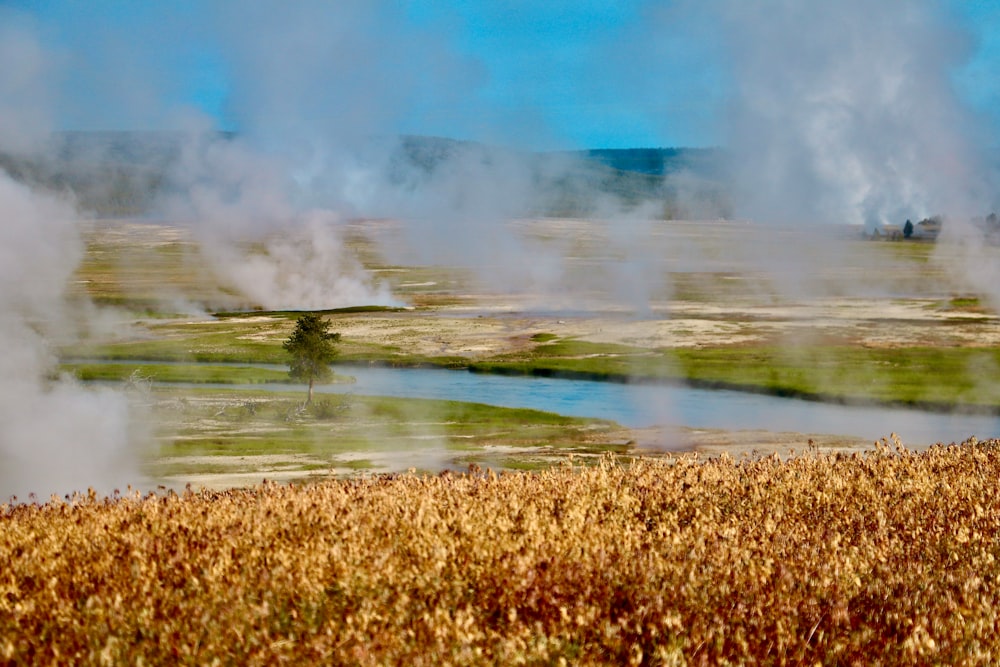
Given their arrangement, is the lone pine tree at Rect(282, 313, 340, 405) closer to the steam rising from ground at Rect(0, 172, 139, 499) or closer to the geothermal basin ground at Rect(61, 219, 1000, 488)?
the geothermal basin ground at Rect(61, 219, 1000, 488)

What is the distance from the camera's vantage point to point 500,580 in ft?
22.3

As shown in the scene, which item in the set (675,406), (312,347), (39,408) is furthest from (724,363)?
(39,408)

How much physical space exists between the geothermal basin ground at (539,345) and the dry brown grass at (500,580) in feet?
56.9

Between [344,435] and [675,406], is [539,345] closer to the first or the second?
[675,406]

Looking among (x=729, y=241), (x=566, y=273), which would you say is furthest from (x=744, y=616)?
(x=729, y=241)

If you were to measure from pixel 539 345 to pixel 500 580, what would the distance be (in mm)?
62017

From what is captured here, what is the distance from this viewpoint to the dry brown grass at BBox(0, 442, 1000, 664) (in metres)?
5.70

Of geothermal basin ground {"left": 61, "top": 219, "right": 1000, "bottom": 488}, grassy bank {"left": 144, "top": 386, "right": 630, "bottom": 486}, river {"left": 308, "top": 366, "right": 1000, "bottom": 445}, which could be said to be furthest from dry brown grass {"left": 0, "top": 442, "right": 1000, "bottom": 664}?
river {"left": 308, "top": 366, "right": 1000, "bottom": 445}

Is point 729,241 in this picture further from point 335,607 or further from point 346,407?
point 335,607

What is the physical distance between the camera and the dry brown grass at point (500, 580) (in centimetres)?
570

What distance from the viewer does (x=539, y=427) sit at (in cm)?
3806

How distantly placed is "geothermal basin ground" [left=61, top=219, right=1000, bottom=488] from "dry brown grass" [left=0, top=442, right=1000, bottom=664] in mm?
17343

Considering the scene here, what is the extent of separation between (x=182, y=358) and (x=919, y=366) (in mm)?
42777

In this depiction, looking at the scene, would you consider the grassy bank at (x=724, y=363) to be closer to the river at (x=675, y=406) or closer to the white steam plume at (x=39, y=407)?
the river at (x=675, y=406)
